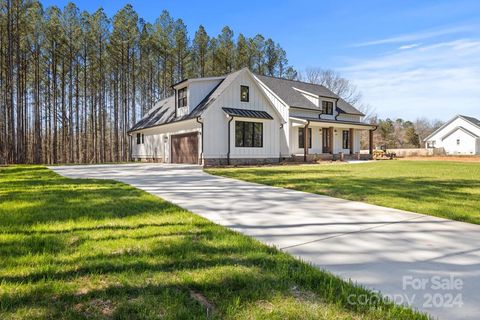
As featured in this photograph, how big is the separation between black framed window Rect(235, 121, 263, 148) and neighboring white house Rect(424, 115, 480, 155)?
3463 cm

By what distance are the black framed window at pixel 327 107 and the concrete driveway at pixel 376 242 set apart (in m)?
21.3

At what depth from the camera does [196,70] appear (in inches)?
1410

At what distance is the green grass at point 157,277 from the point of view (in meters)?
1.92

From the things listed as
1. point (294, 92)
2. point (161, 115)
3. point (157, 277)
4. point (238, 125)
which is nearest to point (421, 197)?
point (157, 277)

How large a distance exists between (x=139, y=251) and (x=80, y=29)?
3124cm

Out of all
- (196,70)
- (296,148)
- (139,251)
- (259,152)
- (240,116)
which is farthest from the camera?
(196,70)

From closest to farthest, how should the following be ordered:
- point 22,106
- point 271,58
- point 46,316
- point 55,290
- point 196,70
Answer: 1. point 46,316
2. point 55,290
3. point 22,106
4. point 196,70
5. point 271,58

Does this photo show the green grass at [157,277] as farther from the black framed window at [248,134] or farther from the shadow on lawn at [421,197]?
the black framed window at [248,134]

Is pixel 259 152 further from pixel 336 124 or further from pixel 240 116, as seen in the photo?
pixel 336 124

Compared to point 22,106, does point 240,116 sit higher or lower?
lower

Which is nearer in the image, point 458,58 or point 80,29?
point 458,58

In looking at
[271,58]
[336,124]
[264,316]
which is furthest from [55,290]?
[271,58]

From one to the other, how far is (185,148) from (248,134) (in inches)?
166

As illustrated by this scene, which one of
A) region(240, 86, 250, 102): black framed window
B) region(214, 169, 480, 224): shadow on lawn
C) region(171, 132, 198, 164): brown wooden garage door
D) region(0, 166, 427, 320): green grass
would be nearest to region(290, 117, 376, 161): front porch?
region(240, 86, 250, 102): black framed window
